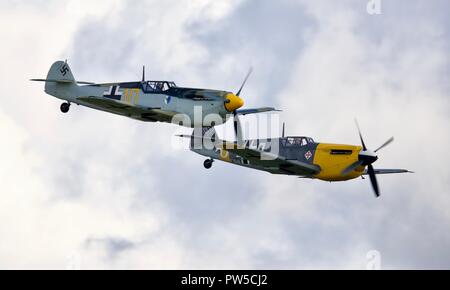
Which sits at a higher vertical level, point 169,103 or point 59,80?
point 59,80

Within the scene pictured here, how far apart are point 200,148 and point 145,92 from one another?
6942 mm

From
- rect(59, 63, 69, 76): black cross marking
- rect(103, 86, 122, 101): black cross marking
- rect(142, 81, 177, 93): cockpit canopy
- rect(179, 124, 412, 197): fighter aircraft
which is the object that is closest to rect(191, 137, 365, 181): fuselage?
rect(179, 124, 412, 197): fighter aircraft

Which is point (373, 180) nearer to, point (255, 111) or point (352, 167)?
point (352, 167)

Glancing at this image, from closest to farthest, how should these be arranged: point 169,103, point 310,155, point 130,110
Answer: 1. point 130,110
2. point 169,103
3. point 310,155

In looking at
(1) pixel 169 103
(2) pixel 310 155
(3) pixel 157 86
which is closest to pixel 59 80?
(3) pixel 157 86

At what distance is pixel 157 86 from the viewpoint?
66438mm

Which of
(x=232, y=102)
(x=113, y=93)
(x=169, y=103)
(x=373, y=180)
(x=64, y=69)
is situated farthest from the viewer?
(x=64, y=69)

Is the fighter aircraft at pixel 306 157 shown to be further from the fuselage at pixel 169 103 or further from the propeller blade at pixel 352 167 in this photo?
the fuselage at pixel 169 103

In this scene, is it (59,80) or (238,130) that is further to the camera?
(238,130)

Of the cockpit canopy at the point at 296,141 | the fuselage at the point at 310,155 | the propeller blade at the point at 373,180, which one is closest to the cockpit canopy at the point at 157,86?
the fuselage at the point at 310,155

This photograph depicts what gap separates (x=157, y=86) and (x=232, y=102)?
3566 millimetres
